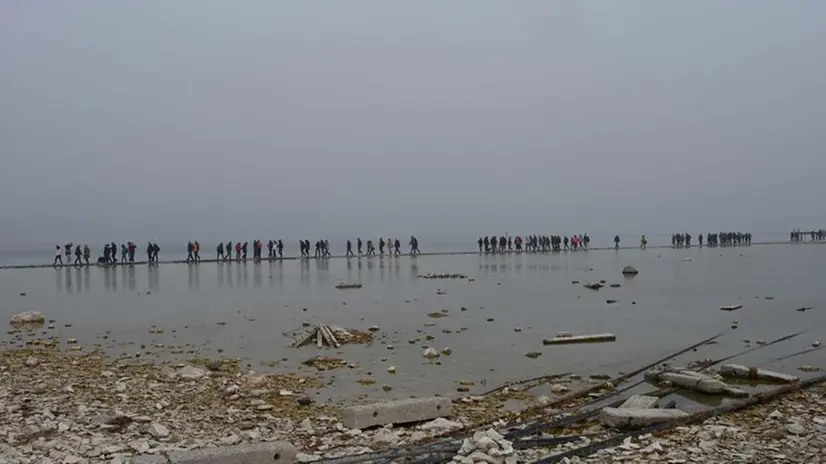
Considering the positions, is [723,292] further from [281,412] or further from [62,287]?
[62,287]

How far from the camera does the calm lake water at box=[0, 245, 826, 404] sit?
527 inches

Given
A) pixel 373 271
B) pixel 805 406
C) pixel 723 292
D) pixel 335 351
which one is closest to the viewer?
pixel 805 406

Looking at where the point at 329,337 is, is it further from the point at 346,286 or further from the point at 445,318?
the point at 346,286

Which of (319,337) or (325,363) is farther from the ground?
(319,337)

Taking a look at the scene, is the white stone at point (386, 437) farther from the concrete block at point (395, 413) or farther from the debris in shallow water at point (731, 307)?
the debris in shallow water at point (731, 307)

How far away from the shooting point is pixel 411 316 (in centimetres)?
2042

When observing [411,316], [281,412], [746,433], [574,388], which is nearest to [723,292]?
[411,316]

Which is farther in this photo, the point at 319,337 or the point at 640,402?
the point at 319,337

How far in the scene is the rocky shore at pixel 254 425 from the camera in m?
7.27

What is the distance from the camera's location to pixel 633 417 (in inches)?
325

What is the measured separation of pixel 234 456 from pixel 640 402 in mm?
5738

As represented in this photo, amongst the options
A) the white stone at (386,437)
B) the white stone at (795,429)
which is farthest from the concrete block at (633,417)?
→ the white stone at (386,437)

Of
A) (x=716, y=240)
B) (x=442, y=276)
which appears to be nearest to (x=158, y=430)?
(x=442, y=276)

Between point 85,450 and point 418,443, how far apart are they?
4.02 meters
